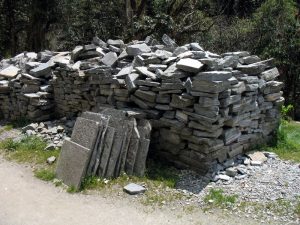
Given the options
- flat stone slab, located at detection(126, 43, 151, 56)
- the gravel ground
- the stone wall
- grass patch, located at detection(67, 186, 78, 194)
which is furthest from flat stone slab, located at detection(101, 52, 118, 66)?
grass patch, located at detection(67, 186, 78, 194)

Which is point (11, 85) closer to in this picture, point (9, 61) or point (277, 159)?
point (9, 61)

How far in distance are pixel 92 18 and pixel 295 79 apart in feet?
26.9

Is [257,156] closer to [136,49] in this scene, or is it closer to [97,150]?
[97,150]

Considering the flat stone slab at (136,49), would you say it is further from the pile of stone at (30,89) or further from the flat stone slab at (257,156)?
the flat stone slab at (257,156)

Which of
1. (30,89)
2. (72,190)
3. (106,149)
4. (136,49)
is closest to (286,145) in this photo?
(136,49)

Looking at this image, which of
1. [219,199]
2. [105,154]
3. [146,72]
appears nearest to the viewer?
[219,199]

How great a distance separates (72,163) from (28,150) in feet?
6.75

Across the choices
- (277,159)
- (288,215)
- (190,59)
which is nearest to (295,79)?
(277,159)

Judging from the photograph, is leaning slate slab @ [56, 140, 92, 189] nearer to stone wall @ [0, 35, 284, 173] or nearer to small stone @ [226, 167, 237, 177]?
stone wall @ [0, 35, 284, 173]

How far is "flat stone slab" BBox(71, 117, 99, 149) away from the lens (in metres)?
7.16

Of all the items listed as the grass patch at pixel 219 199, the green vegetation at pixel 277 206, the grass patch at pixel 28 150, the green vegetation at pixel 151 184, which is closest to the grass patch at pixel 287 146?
the green vegetation at pixel 277 206

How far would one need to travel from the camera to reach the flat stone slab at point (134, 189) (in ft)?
22.5

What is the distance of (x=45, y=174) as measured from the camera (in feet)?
25.4

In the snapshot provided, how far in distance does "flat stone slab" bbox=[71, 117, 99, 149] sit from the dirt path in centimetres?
87
